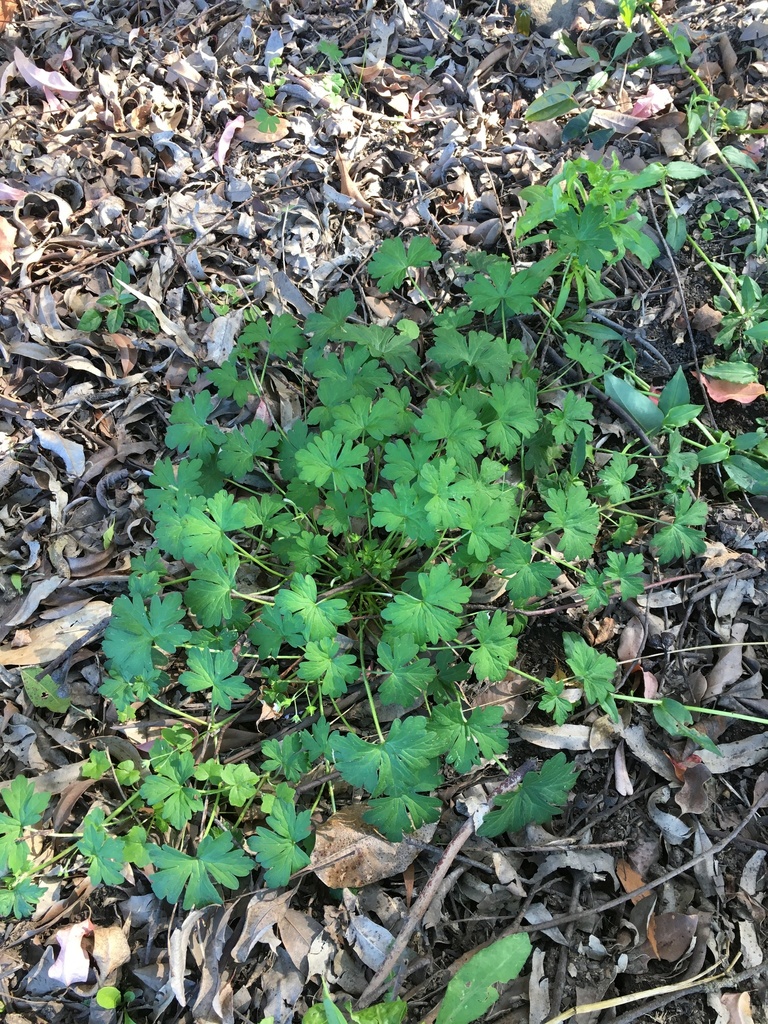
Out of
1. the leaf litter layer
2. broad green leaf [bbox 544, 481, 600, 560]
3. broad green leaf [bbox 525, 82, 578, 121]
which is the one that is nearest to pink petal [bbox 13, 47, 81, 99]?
the leaf litter layer

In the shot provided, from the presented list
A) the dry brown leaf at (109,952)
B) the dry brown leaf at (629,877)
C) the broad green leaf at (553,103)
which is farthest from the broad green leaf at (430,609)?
the broad green leaf at (553,103)

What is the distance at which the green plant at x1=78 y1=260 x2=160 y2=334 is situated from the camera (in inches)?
106

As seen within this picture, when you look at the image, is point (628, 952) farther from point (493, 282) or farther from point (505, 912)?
point (493, 282)

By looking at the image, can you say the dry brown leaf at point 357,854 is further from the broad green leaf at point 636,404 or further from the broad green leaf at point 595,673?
the broad green leaf at point 636,404

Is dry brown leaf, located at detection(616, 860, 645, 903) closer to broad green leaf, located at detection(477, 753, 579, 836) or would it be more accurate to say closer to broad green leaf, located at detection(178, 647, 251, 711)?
broad green leaf, located at detection(477, 753, 579, 836)

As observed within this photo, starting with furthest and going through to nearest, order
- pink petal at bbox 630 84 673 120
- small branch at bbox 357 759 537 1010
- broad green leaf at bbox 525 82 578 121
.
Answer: pink petal at bbox 630 84 673 120 → broad green leaf at bbox 525 82 578 121 → small branch at bbox 357 759 537 1010

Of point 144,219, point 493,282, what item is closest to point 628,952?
point 493,282

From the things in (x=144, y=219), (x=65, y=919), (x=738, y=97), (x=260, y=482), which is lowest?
(x=65, y=919)

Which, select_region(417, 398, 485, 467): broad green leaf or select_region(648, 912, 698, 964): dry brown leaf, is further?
select_region(417, 398, 485, 467): broad green leaf

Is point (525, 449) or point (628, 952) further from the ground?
point (525, 449)

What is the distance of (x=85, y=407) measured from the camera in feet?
8.52

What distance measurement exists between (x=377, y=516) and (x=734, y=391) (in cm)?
147

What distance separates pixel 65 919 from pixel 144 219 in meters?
2.57

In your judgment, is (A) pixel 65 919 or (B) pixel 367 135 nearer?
(A) pixel 65 919
